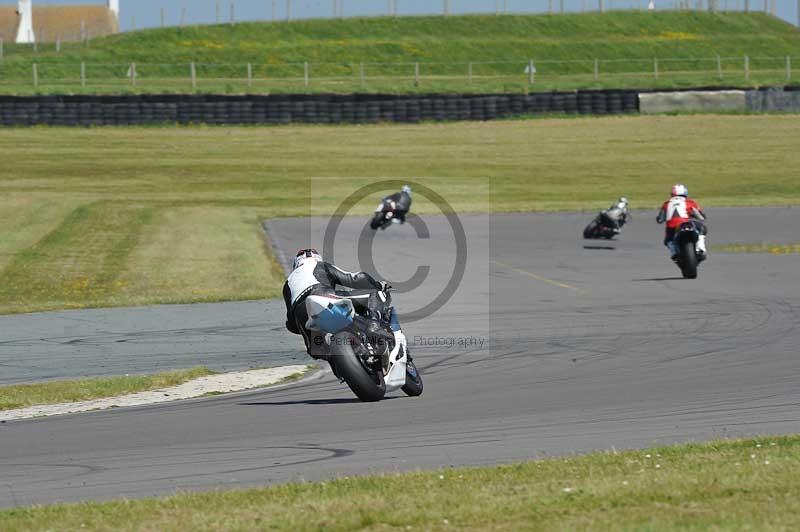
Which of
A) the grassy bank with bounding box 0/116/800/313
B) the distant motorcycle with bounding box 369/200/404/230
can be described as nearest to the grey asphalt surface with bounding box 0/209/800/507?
the distant motorcycle with bounding box 369/200/404/230

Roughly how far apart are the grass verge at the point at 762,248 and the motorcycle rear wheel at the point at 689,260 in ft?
16.7

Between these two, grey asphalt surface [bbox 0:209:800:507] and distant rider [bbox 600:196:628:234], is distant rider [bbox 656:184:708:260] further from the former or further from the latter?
distant rider [bbox 600:196:628:234]

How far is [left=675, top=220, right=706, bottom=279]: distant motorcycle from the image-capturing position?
893 inches

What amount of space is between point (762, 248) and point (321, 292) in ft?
59.9

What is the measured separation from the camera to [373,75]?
72.1m

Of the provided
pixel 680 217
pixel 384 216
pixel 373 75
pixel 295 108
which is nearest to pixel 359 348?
pixel 680 217

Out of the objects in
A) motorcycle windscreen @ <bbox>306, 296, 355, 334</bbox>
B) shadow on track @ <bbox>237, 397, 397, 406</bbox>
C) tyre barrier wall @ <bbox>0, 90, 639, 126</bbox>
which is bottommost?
shadow on track @ <bbox>237, 397, 397, 406</bbox>

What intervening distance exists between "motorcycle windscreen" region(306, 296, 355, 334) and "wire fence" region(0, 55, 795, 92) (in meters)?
46.1

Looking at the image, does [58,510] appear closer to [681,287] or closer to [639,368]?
[639,368]

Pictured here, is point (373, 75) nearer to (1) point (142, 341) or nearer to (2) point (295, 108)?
(2) point (295, 108)

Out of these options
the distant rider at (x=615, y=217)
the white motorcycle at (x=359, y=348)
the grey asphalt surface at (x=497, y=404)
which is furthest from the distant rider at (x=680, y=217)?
the white motorcycle at (x=359, y=348)

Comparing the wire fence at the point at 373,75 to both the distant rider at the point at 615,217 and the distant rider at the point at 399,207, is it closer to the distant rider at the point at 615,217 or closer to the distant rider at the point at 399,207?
the distant rider at the point at 399,207

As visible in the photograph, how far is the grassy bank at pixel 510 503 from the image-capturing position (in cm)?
756

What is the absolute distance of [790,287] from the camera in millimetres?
21438
